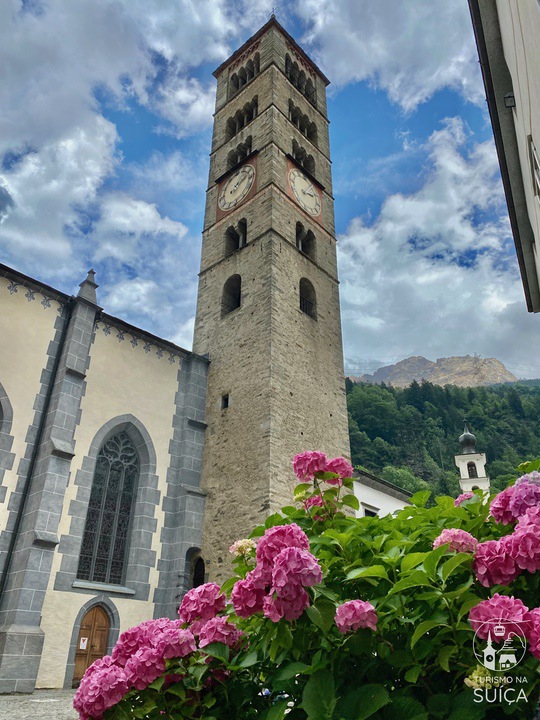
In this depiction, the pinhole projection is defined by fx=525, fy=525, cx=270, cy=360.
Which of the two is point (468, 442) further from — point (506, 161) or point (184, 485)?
point (506, 161)

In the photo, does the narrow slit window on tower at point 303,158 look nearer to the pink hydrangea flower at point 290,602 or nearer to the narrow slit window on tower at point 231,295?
the narrow slit window on tower at point 231,295

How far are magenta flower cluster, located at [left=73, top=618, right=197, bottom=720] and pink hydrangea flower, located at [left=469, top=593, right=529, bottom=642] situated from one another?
4.56 feet

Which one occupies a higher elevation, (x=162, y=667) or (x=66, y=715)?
(x=162, y=667)

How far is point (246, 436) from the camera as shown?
15.1 meters

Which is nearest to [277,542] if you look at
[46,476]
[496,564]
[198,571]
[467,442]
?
[496,564]

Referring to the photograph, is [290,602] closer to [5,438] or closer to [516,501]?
[516,501]

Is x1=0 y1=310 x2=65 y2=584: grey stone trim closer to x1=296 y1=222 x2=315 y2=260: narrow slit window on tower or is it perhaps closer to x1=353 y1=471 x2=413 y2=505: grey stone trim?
x1=296 y1=222 x2=315 y2=260: narrow slit window on tower

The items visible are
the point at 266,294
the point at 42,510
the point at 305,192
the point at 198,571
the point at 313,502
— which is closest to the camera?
the point at 313,502

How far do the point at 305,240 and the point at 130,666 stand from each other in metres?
19.3

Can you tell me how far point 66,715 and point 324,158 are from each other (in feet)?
73.8

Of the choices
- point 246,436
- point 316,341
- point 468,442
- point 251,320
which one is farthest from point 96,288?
point 468,442

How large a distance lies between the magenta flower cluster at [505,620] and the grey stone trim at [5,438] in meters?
12.2

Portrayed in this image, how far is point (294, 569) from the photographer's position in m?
2.07

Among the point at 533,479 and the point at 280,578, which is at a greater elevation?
the point at 533,479
